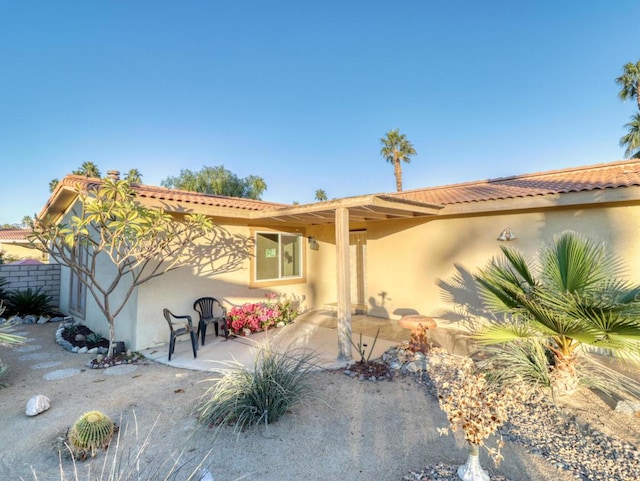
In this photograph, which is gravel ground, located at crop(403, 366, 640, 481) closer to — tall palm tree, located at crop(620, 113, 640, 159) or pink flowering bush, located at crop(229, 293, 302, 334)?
pink flowering bush, located at crop(229, 293, 302, 334)

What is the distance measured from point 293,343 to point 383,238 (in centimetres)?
433

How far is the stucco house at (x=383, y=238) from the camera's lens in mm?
6031

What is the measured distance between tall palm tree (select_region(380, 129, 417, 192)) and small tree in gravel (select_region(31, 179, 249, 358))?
69.7 feet

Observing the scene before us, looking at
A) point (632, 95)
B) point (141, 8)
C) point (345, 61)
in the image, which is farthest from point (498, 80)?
point (632, 95)

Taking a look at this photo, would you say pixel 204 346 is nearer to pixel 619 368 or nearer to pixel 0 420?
pixel 0 420

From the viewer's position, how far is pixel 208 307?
775 centimetres

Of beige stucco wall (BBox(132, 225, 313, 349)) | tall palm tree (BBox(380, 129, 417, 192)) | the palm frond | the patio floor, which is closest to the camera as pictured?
the palm frond

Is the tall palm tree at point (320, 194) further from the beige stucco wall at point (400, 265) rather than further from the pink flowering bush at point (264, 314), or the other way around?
the pink flowering bush at point (264, 314)

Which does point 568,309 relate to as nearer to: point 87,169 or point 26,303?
point 26,303

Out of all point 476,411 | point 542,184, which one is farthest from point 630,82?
point 476,411

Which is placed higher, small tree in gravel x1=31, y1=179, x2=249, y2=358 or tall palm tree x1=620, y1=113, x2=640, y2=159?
tall palm tree x1=620, y1=113, x2=640, y2=159

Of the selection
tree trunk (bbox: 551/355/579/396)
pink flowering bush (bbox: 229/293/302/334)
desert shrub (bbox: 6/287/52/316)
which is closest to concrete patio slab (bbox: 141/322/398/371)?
pink flowering bush (bbox: 229/293/302/334)

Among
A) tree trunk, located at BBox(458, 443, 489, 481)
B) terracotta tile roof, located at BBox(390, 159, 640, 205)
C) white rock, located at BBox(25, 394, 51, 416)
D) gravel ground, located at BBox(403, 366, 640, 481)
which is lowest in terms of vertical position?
gravel ground, located at BBox(403, 366, 640, 481)

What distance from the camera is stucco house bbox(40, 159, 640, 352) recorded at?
6031 millimetres
